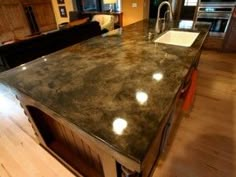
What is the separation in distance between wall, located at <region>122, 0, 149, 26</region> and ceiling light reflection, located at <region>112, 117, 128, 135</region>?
494cm

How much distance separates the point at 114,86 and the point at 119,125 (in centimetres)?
29

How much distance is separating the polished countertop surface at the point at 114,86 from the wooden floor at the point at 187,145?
943 millimetres

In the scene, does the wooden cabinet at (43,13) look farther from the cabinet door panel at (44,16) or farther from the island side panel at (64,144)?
the island side panel at (64,144)

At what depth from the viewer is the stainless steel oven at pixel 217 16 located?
3184 mm

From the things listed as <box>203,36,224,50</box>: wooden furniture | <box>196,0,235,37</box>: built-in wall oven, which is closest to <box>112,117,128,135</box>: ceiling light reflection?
<box>203,36,224,50</box>: wooden furniture

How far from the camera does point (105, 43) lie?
1.59 meters

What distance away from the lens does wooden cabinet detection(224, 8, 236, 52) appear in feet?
10.5

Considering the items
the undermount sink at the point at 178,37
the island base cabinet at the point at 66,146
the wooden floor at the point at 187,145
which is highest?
the undermount sink at the point at 178,37

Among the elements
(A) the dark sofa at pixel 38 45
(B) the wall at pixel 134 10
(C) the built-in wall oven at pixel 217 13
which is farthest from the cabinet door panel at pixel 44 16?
(C) the built-in wall oven at pixel 217 13

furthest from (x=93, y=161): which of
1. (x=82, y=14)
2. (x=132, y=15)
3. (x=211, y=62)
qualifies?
(x=82, y=14)

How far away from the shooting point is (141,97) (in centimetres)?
76

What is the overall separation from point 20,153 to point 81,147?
918 mm

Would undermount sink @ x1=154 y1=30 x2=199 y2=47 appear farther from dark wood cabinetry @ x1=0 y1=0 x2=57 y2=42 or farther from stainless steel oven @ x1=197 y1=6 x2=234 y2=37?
dark wood cabinetry @ x1=0 y1=0 x2=57 y2=42

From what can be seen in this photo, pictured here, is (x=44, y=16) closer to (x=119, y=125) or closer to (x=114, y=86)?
(x=114, y=86)
